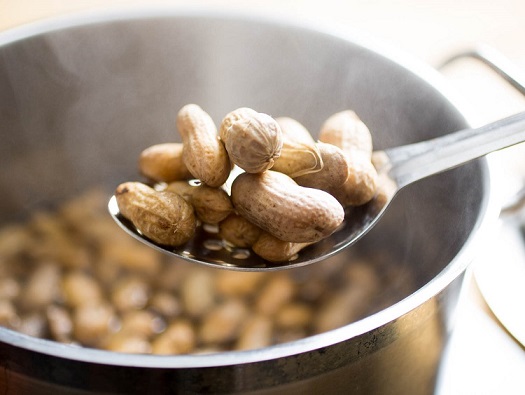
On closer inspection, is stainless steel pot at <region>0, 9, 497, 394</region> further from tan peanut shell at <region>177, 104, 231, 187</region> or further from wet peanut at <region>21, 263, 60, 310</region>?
tan peanut shell at <region>177, 104, 231, 187</region>

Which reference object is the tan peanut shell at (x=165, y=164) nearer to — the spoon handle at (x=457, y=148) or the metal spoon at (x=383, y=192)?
the metal spoon at (x=383, y=192)

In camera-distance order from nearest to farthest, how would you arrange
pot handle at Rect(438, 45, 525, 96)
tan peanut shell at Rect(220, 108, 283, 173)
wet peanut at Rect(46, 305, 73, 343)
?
tan peanut shell at Rect(220, 108, 283, 173)
pot handle at Rect(438, 45, 525, 96)
wet peanut at Rect(46, 305, 73, 343)

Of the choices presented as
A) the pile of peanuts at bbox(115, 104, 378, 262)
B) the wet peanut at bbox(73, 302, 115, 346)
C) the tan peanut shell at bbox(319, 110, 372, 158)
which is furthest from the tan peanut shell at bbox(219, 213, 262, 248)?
the wet peanut at bbox(73, 302, 115, 346)

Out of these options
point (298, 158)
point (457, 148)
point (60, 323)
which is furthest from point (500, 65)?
point (60, 323)

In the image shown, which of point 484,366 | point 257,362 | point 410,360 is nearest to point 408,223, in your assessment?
point 484,366

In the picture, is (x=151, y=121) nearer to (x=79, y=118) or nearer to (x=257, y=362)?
(x=79, y=118)
